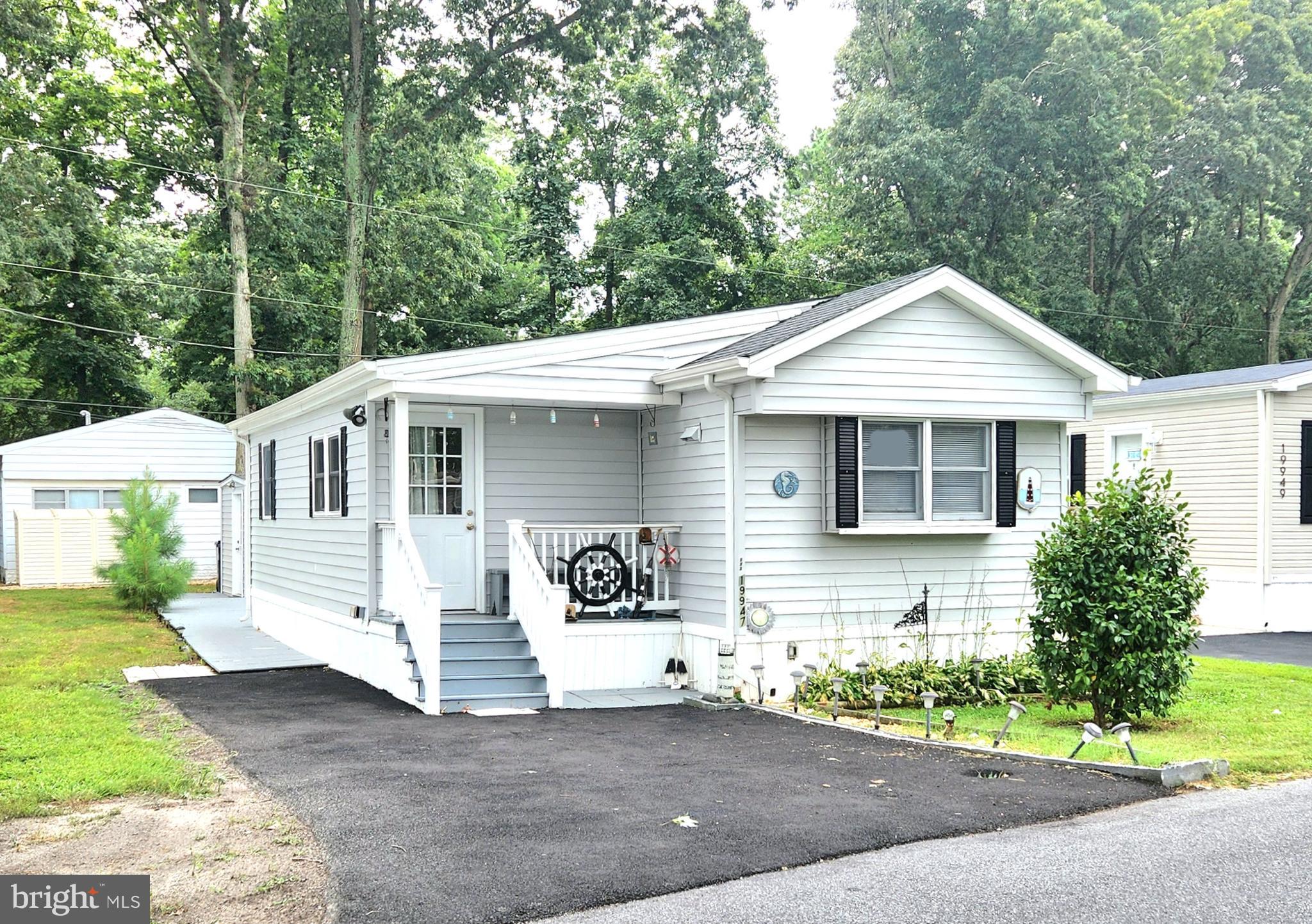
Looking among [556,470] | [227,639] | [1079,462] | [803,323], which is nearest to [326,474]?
[556,470]

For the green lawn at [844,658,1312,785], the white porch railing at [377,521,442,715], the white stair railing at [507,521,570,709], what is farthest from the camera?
the white stair railing at [507,521,570,709]

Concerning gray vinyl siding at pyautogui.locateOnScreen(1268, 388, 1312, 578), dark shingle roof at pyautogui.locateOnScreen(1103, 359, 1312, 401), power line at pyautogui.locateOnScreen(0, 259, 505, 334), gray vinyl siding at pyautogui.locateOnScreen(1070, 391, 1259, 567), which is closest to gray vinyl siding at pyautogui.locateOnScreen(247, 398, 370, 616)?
power line at pyautogui.locateOnScreen(0, 259, 505, 334)

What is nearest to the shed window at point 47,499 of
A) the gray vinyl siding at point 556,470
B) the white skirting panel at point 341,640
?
the white skirting panel at point 341,640

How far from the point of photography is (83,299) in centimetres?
2972

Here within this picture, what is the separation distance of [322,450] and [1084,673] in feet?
27.7

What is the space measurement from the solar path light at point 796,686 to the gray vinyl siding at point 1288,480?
369 inches

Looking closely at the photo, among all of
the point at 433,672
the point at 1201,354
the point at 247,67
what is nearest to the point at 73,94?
the point at 247,67

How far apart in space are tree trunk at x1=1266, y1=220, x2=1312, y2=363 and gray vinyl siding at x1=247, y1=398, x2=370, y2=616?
25334mm

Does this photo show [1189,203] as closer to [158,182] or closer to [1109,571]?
[1109,571]

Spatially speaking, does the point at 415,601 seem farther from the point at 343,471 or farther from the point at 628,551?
the point at 343,471

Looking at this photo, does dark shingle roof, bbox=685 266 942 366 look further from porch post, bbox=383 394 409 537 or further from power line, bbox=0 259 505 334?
power line, bbox=0 259 505 334

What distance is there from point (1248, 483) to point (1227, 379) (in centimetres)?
177

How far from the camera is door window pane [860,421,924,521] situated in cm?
1054

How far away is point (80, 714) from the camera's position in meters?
9.07
